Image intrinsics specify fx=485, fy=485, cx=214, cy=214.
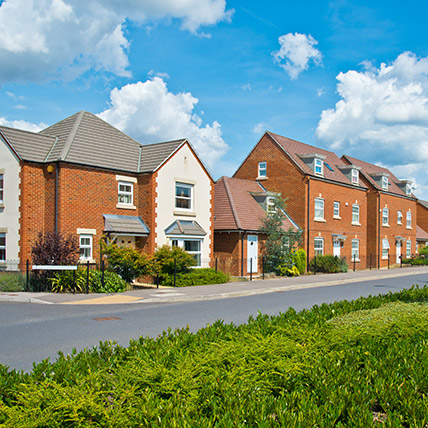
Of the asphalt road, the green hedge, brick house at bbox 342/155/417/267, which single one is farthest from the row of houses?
the green hedge

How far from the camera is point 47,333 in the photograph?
10961 mm

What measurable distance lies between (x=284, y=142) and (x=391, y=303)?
89.6 ft

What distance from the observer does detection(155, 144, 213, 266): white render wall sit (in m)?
25.5

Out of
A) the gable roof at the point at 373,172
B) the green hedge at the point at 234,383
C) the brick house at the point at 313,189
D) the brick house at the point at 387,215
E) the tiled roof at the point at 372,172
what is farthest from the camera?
the tiled roof at the point at 372,172

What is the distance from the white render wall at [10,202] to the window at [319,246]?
70.2 feet

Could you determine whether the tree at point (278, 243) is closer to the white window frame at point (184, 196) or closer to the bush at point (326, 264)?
the bush at point (326, 264)

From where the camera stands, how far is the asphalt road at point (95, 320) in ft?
31.0

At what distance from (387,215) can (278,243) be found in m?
21.1

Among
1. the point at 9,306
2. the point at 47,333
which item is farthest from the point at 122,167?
the point at 47,333

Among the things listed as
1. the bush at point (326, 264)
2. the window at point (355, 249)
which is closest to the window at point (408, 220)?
the window at point (355, 249)

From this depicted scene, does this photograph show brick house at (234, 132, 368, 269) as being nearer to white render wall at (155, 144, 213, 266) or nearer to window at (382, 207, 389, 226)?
window at (382, 207, 389, 226)

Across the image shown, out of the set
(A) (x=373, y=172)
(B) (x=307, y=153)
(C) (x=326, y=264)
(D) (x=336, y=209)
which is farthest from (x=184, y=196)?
(A) (x=373, y=172)

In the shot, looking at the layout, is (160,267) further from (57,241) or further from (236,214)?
(236,214)

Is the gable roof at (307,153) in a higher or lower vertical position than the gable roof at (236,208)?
higher
